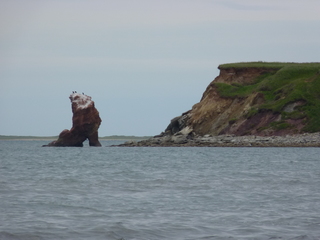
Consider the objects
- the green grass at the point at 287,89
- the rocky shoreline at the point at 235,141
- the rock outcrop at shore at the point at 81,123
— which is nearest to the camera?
the rocky shoreline at the point at 235,141

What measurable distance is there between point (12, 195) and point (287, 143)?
59436 mm

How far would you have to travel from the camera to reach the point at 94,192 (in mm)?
24375

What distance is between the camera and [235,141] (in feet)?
271

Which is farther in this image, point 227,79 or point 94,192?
point 227,79

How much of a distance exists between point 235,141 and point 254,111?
9.73 metres

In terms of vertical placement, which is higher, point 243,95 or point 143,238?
point 243,95

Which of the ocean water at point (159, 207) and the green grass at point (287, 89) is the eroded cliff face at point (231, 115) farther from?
the ocean water at point (159, 207)

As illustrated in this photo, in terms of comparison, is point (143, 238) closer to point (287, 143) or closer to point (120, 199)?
point (120, 199)

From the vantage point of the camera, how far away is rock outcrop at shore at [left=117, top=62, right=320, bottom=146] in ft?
275

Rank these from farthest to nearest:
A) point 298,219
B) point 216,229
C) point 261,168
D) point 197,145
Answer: point 197,145, point 261,168, point 298,219, point 216,229

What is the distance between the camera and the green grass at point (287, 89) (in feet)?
284

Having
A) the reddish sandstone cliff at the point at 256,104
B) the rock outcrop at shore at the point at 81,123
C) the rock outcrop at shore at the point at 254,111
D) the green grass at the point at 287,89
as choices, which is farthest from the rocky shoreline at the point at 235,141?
the rock outcrop at shore at the point at 81,123

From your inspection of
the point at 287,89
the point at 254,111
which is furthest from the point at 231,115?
the point at 287,89

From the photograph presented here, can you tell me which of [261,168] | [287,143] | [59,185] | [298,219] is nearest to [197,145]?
[287,143]
